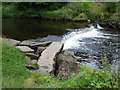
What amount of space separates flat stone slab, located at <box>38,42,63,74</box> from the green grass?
870 millimetres

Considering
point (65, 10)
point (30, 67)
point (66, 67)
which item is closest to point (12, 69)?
point (30, 67)

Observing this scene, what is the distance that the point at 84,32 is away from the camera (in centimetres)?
1391

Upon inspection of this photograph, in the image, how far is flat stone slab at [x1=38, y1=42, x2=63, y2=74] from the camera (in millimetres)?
6090

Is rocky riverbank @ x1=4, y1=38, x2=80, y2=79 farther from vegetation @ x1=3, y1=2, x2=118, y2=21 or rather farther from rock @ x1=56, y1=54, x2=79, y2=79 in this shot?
vegetation @ x1=3, y1=2, x2=118, y2=21

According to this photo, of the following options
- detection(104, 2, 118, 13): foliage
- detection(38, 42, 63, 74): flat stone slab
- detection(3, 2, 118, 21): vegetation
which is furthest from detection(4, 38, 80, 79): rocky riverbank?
detection(104, 2, 118, 13): foliage

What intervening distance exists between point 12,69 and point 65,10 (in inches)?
648

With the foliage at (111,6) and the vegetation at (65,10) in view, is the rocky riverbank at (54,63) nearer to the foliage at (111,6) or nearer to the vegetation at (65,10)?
the vegetation at (65,10)

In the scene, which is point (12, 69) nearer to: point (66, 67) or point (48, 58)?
point (66, 67)

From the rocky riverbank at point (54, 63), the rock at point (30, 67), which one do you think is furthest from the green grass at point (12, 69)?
the rocky riverbank at point (54, 63)

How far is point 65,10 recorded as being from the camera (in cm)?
2019

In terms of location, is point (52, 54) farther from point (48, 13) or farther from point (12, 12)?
point (12, 12)

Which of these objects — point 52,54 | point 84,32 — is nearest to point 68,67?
point 52,54

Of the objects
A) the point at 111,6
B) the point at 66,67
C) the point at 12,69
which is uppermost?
Result: the point at 12,69

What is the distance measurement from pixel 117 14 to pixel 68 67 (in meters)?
14.8
